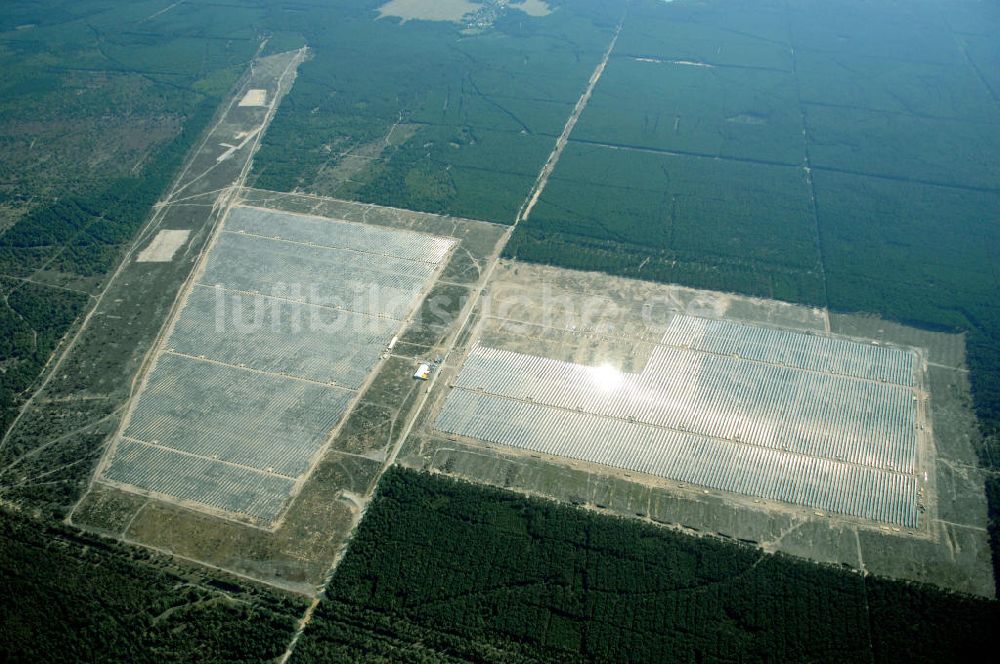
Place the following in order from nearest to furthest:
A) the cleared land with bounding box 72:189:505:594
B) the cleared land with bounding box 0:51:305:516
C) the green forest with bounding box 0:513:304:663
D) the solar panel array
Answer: the green forest with bounding box 0:513:304:663 → the cleared land with bounding box 72:189:505:594 → the solar panel array → the cleared land with bounding box 0:51:305:516

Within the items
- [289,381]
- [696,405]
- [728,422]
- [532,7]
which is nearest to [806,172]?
[696,405]

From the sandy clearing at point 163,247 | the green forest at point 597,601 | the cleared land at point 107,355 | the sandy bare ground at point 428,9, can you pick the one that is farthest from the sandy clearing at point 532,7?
the green forest at point 597,601

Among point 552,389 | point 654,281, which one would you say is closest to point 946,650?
point 552,389

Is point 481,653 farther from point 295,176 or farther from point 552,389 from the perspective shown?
point 295,176

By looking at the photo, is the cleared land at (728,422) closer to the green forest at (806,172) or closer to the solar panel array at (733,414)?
the solar panel array at (733,414)

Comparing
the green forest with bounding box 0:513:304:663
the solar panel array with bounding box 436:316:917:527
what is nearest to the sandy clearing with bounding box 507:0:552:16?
the solar panel array with bounding box 436:316:917:527

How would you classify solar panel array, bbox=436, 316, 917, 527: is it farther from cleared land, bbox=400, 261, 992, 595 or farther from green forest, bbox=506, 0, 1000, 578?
green forest, bbox=506, 0, 1000, 578

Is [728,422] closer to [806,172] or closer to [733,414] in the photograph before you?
[733,414]

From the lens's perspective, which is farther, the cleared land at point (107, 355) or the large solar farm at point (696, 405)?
the cleared land at point (107, 355)
